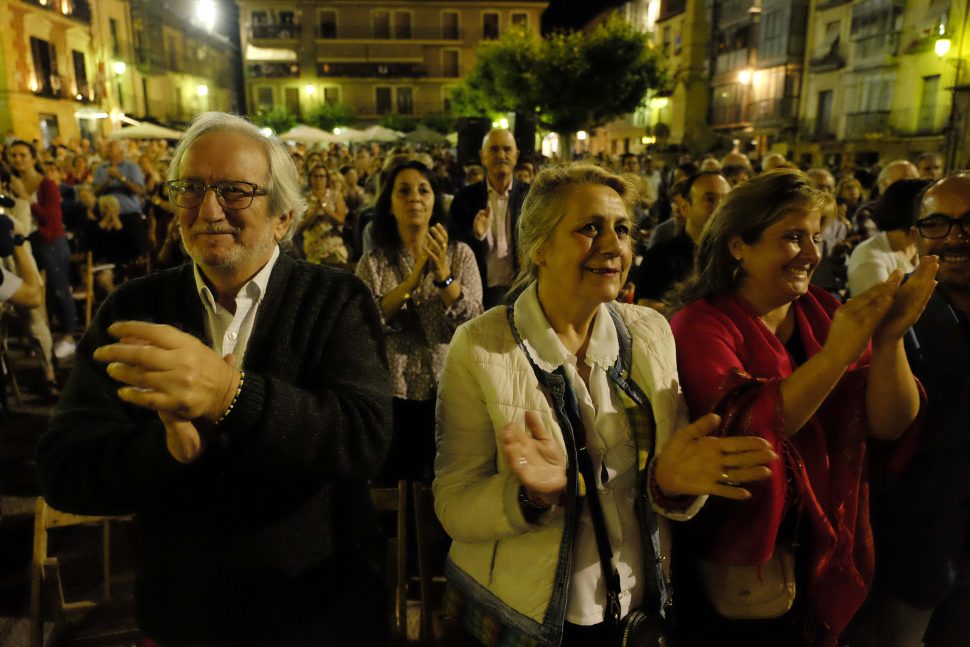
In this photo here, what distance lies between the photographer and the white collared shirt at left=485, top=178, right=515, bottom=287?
4602mm

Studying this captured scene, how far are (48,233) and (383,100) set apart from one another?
42.3 meters

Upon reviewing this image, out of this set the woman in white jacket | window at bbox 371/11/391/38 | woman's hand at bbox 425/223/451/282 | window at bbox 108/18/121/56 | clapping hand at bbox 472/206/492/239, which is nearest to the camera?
the woman in white jacket

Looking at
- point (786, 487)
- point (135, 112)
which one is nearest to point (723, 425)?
point (786, 487)

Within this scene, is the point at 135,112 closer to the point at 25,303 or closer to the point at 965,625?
the point at 25,303

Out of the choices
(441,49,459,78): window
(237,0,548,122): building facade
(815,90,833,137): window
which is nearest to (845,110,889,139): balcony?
(815,90,833,137): window

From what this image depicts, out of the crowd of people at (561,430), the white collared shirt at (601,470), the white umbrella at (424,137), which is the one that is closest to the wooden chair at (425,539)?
the crowd of people at (561,430)

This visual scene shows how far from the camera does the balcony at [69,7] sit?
83.0ft

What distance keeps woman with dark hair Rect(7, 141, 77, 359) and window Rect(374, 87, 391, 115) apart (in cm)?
4159

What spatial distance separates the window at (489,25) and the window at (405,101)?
6565 millimetres

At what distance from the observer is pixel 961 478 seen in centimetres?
198

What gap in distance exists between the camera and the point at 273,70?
44.9 m

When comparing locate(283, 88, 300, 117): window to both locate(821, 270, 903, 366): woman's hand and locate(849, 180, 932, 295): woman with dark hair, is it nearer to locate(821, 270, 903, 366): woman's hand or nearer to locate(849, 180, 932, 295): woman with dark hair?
locate(849, 180, 932, 295): woman with dark hair

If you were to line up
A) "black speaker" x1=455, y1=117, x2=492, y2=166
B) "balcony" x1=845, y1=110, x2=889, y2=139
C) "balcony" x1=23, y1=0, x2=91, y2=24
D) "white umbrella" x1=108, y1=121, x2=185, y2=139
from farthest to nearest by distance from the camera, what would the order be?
1. "balcony" x1=23, y1=0, x2=91, y2=24
2. "balcony" x1=845, y1=110, x2=889, y2=139
3. "white umbrella" x1=108, y1=121, x2=185, y2=139
4. "black speaker" x1=455, y1=117, x2=492, y2=166

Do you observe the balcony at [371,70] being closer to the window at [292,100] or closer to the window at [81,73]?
the window at [292,100]
